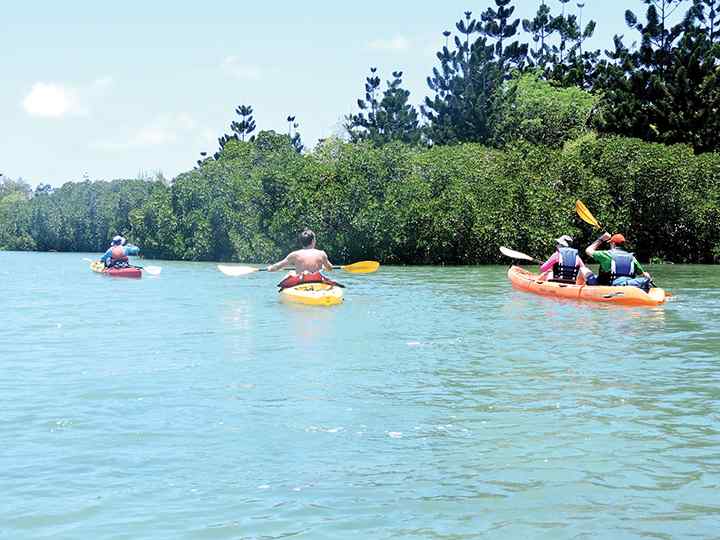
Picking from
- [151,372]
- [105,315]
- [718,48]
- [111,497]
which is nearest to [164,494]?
[111,497]

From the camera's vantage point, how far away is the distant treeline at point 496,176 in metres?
44.8

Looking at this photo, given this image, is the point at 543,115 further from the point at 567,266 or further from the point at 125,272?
the point at 567,266

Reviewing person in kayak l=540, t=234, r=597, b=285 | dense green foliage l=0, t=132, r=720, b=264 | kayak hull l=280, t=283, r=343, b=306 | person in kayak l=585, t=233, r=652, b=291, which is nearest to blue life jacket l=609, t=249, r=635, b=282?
person in kayak l=585, t=233, r=652, b=291

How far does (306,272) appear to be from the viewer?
18.8 m

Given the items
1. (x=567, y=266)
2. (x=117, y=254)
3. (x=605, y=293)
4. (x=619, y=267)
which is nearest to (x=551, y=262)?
(x=567, y=266)

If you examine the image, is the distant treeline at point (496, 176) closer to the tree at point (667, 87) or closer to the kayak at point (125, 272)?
the tree at point (667, 87)

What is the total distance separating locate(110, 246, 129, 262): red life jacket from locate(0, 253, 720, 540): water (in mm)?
13454

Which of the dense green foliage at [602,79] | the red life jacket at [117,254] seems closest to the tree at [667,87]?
the dense green foliage at [602,79]

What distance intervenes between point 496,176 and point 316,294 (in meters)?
29.2

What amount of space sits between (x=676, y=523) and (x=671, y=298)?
1661cm

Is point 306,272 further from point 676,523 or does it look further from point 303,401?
point 676,523

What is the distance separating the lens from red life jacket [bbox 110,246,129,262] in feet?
97.4

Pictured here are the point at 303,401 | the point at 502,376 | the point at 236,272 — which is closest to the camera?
the point at 303,401

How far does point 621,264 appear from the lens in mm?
19000
